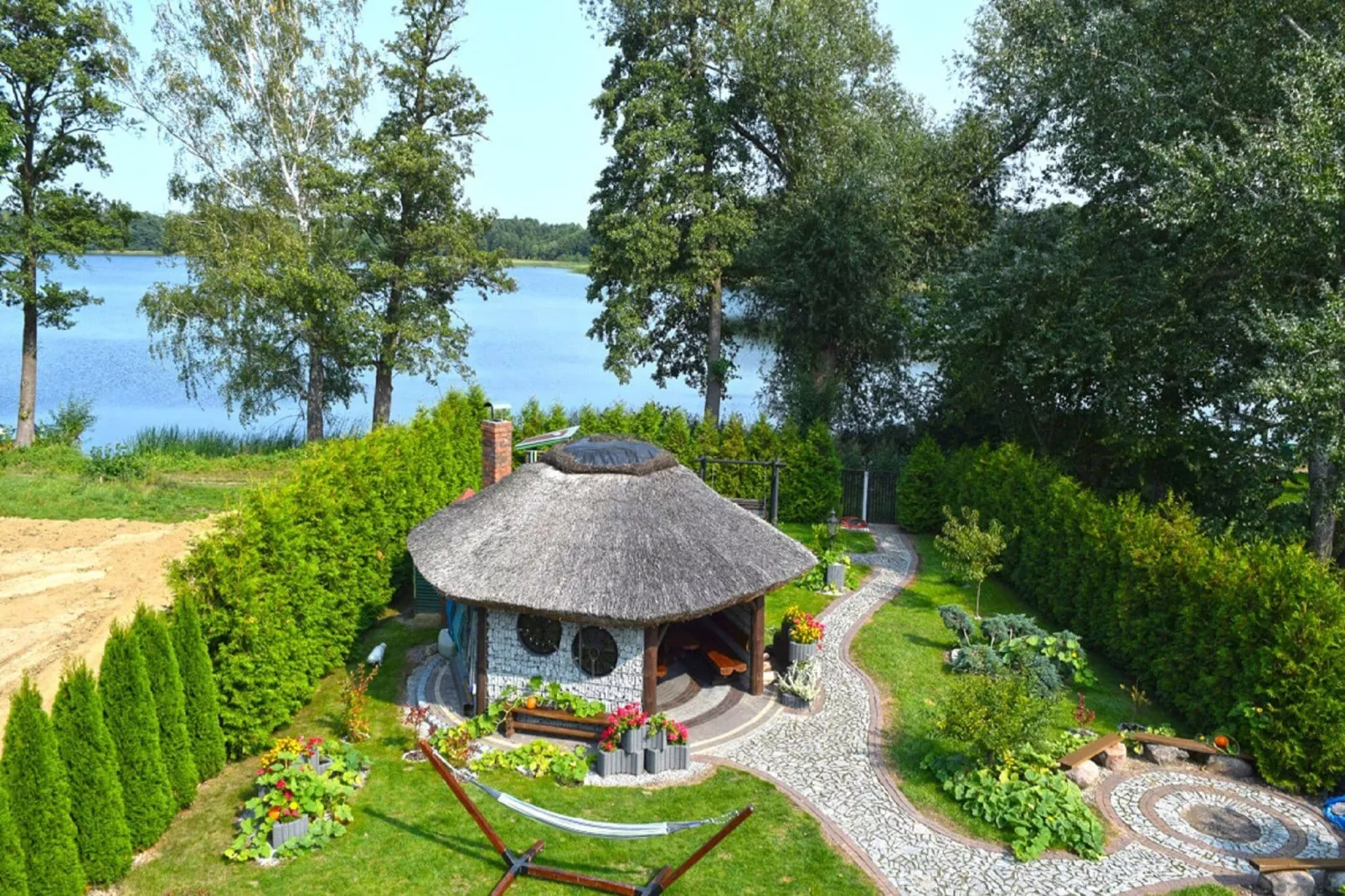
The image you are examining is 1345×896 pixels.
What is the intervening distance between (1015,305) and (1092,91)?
17.1ft

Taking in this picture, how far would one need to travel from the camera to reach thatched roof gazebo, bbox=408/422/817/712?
12.5m

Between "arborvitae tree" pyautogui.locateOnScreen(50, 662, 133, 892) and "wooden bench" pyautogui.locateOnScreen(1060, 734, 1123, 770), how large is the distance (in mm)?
11793

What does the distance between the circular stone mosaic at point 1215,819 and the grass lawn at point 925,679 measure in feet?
5.18

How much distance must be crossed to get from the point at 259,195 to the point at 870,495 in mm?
23952

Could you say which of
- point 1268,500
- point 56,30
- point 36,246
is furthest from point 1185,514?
point 56,30

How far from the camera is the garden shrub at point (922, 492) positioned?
26.0m

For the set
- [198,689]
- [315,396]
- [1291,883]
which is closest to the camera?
[1291,883]

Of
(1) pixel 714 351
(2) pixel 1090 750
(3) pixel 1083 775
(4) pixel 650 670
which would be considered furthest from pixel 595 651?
(1) pixel 714 351

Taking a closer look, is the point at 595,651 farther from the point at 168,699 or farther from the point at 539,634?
the point at 168,699

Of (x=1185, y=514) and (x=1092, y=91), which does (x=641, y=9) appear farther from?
(x=1185, y=514)

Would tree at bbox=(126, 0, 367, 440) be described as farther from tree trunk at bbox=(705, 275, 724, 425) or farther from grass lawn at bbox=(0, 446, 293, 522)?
tree trunk at bbox=(705, 275, 724, 425)

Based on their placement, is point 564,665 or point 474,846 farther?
point 564,665

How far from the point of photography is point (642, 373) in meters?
63.5

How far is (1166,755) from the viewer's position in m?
12.7
